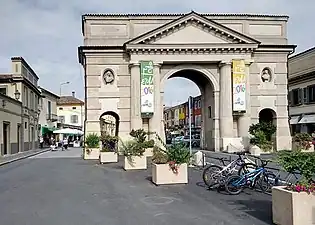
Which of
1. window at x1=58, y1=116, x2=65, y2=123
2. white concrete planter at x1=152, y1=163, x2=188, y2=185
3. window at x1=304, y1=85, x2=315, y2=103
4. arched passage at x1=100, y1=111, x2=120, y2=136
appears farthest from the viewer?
window at x1=58, y1=116, x2=65, y2=123

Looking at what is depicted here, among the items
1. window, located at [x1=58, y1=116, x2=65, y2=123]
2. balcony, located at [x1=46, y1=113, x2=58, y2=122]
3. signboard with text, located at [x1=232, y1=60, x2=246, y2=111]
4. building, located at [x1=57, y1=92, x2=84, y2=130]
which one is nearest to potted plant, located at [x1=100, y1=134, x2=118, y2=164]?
signboard with text, located at [x1=232, y1=60, x2=246, y2=111]

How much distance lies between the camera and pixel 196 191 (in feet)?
39.1

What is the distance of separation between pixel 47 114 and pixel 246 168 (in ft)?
184

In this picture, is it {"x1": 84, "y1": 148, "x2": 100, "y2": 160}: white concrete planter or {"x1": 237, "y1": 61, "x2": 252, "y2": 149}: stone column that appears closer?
{"x1": 84, "y1": 148, "x2": 100, "y2": 160}: white concrete planter

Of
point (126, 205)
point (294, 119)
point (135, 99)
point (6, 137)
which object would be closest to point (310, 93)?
point (294, 119)

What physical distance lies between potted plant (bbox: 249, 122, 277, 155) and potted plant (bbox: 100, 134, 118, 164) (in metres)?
11.4

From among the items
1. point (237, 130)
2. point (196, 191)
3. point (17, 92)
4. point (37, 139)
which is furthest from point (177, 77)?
point (196, 191)

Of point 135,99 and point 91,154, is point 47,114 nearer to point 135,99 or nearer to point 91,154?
point 135,99

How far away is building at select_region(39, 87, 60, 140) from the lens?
60.3m

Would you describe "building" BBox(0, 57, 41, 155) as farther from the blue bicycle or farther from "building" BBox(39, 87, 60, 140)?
the blue bicycle

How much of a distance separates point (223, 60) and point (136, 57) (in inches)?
283

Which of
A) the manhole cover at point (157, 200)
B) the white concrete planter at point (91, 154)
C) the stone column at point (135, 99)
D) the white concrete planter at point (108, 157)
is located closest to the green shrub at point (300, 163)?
the manhole cover at point (157, 200)

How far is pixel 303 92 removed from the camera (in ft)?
148

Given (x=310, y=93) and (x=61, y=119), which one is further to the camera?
(x=61, y=119)
